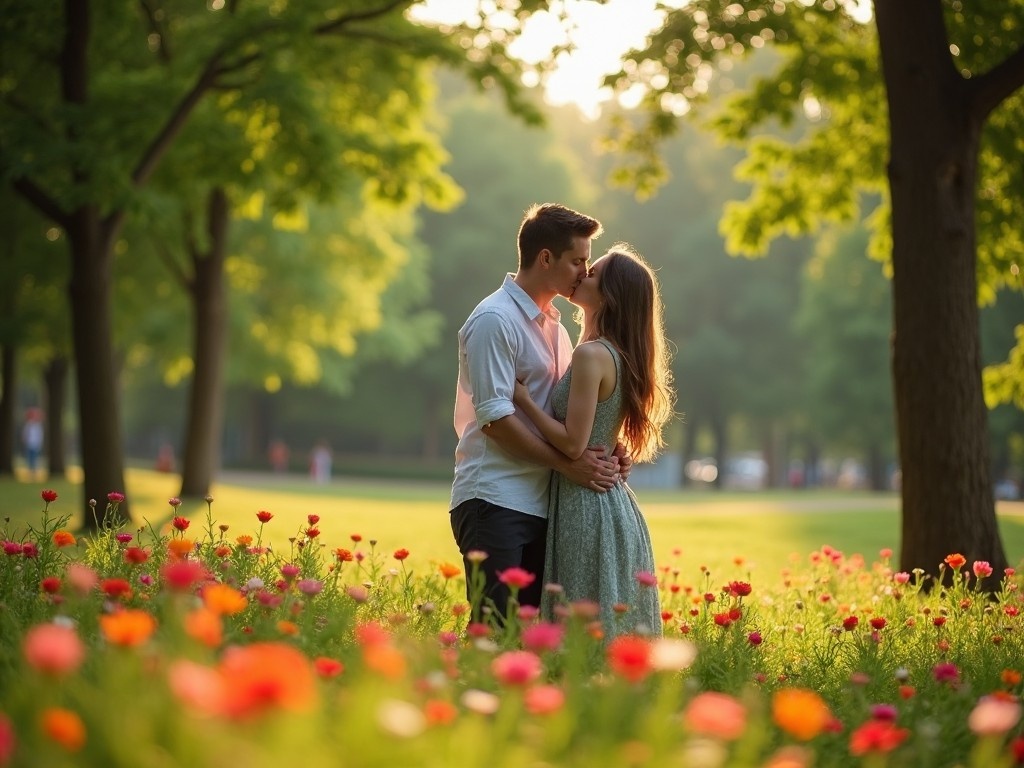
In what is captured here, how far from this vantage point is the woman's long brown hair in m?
5.13

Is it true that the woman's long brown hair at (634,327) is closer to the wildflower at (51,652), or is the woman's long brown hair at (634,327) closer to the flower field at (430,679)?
the flower field at (430,679)

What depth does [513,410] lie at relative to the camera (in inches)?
193

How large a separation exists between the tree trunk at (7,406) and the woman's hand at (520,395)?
22395mm

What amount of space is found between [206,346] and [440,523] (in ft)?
16.5

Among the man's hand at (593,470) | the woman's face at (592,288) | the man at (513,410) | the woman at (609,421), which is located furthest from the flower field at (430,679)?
the woman's face at (592,288)


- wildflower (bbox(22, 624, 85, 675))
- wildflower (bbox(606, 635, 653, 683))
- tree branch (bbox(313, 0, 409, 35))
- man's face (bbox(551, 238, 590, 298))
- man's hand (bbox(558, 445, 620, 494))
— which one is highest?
tree branch (bbox(313, 0, 409, 35))

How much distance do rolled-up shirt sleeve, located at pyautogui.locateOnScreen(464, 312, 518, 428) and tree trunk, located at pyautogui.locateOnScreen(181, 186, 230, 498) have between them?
15.3m

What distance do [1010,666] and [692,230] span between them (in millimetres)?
43414

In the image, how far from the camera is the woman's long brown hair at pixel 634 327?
16.8 ft

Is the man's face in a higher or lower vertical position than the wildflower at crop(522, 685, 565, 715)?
higher

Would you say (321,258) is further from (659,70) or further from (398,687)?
(398,687)

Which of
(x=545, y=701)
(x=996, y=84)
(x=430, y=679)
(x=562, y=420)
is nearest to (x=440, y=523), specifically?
(x=996, y=84)

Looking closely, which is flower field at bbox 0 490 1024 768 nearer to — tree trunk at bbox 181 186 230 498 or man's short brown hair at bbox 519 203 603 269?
man's short brown hair at bbox 519 203 603 269

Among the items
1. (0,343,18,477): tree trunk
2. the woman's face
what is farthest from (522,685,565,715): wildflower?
(0,343,18,477): tree trunk
